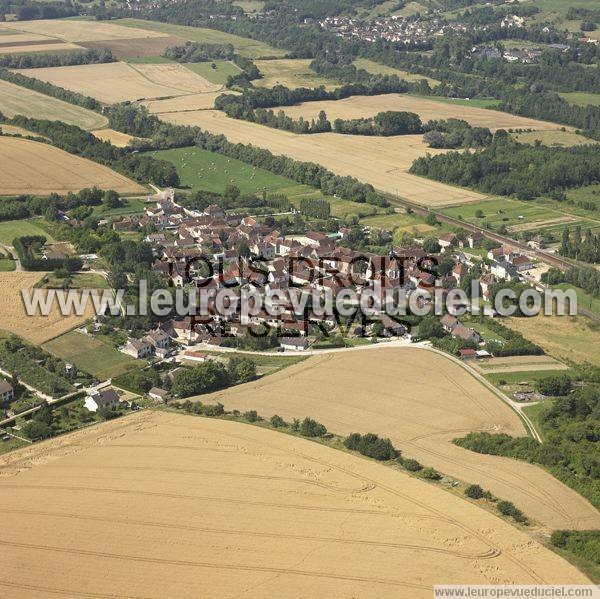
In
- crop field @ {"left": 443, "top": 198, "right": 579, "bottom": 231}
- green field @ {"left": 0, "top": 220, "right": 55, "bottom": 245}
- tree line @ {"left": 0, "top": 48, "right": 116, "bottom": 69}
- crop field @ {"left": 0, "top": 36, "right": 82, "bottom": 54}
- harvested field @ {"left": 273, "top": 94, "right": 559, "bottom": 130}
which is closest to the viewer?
green field @ {"left": 0, "top": 220, "right": 55, "bottom": 245}

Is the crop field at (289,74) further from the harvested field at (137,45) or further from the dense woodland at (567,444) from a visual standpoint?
the dense woodland at (567,444)

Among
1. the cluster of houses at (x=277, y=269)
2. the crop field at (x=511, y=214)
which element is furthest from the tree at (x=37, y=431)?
the crop field at (x=511, y=214)

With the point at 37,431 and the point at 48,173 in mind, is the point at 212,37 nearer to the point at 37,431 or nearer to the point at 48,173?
the point at 48,173

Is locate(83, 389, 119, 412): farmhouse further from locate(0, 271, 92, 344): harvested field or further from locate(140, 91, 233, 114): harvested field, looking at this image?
locate(140, 91, 233, 114): harvested field

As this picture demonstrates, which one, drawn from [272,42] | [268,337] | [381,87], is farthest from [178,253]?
[272,42]

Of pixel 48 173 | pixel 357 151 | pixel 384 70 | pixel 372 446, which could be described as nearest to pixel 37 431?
pixel 372 446

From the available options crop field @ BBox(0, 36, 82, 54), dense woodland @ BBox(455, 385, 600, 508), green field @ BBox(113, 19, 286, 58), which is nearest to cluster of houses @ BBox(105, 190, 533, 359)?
dense woodland @ BBox(455, 385, 600, 508)
